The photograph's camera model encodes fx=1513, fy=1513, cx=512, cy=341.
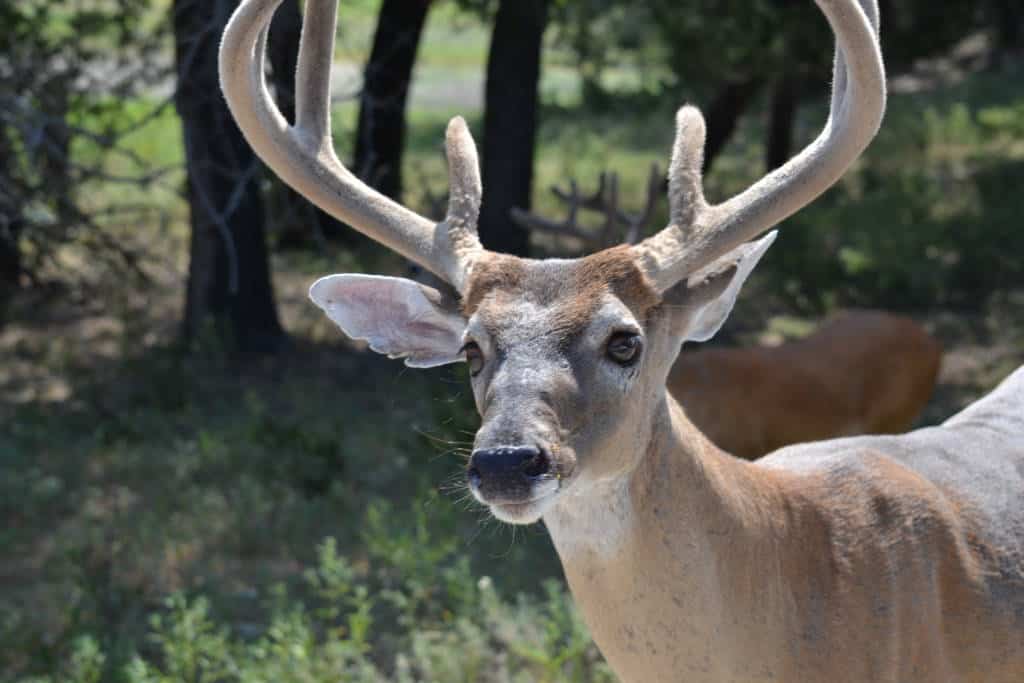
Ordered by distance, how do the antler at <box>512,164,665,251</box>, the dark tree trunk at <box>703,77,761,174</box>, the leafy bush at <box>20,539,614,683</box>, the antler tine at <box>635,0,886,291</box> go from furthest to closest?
the dark tree trunk at <box>703,77,761,174</box>
the antler at <box>512,164,665,251</box>
the leafy bush at <box>20,539,614,683</box>
the antler tine at <box>635,0,886,291</box>

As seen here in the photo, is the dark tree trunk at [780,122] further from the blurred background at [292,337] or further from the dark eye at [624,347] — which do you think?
the dark eye at [624,347]

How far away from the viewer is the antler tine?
340 cm

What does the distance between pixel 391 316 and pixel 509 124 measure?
604 centimetres

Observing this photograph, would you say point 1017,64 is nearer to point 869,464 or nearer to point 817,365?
point 817,365

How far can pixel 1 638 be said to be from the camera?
573 centimetres

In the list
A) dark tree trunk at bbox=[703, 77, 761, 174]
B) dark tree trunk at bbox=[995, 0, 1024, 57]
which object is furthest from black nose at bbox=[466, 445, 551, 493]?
dark tree trunk at bbox=[995, 0, 1024, 57]

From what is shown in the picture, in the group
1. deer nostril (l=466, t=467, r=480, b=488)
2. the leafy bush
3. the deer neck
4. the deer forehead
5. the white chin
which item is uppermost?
the deer forehead

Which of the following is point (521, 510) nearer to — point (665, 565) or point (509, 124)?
point (665, 565)

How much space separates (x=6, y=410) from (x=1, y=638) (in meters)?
3.29

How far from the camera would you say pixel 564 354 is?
317 centimetres

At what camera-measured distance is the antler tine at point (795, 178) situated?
3.40 metres

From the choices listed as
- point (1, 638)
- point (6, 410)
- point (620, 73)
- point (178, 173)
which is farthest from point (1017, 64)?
point (1, 638)

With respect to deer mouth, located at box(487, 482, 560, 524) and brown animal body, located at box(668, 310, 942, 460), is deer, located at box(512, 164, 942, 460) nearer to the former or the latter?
brown animal body, located at box(668, 310, 942, 460)

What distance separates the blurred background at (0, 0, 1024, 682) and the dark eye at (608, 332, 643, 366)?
57cm
